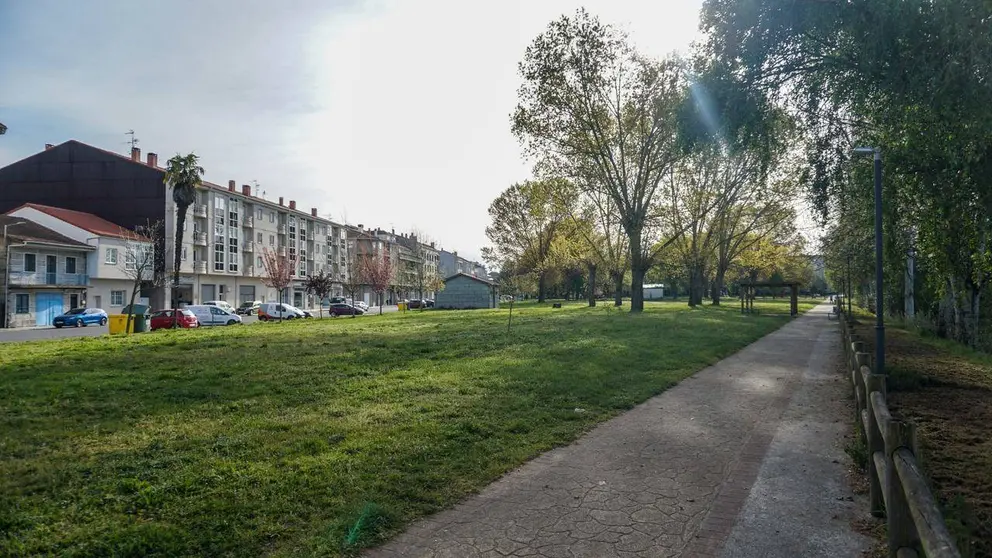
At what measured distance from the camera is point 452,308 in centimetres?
5819

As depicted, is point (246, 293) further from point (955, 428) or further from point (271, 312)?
point (955, 428)

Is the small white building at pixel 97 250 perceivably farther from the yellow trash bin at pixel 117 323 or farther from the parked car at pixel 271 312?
the yellow trash bin at pixel 117 323

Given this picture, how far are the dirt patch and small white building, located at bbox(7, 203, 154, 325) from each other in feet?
159

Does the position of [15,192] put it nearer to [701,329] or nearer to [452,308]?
[452,308]

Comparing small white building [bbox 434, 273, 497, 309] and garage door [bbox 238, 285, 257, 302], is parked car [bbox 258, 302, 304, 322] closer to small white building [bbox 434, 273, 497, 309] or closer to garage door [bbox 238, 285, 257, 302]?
small white building [bbox 434, 273, 497, 309]

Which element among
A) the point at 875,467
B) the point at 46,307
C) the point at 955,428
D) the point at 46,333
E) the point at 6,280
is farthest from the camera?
the point at 46,307

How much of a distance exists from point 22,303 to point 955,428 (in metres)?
50.5

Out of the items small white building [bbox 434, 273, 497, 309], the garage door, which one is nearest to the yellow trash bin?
small white building [bbox 434, 273, 497, 309]

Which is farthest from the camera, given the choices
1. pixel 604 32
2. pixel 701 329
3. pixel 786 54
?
pixel 604 32

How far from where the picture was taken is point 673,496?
17.9 feet

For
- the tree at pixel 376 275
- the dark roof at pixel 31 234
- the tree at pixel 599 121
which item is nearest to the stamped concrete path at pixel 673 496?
the tree at pixel 599 121

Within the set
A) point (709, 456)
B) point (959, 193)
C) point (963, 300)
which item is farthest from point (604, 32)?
point (709, 456)

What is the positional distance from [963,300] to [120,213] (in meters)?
60.4

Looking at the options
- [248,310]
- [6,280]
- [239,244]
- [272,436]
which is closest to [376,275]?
[248,310]
